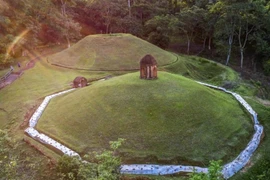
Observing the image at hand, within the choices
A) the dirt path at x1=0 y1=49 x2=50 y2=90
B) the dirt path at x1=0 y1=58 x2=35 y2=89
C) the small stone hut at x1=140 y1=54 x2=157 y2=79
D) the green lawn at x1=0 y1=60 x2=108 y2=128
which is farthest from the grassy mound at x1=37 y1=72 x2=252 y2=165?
the dirt path at x1=0 y1=49 x2=50 y2=90

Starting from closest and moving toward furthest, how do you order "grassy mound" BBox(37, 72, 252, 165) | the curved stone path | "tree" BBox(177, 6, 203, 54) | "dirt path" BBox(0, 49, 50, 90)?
1. the curved stone path
2. "grassy mound" BBox(37, 72, 252, 165)
3. "dirt path" BBox(0, 49, 50, 90)
4. "tree" BBox(177, 6, 203, 54)

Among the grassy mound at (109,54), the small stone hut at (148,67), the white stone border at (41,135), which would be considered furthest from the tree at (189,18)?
the white stone border at (41,135)

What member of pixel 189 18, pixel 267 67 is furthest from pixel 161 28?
pixel 267 67

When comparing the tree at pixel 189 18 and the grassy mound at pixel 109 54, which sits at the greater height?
the tree at pixel 189 18

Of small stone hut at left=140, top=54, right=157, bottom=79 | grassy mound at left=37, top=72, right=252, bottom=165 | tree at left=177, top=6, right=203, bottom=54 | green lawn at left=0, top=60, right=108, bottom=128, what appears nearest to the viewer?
grassy mound at left=37, top=72, right=252, bottom=165

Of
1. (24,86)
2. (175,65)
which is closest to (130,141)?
(24,86)

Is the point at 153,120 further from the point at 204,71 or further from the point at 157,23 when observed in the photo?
the point at 157,23

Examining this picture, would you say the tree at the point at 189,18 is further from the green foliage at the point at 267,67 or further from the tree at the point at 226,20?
the green foliage at the point at 267,67

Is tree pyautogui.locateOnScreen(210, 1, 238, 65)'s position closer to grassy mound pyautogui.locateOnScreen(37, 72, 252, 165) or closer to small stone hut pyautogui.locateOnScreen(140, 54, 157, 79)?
grassy mound pyautogui.locateOnScreen(37, 72, 252, 165)
